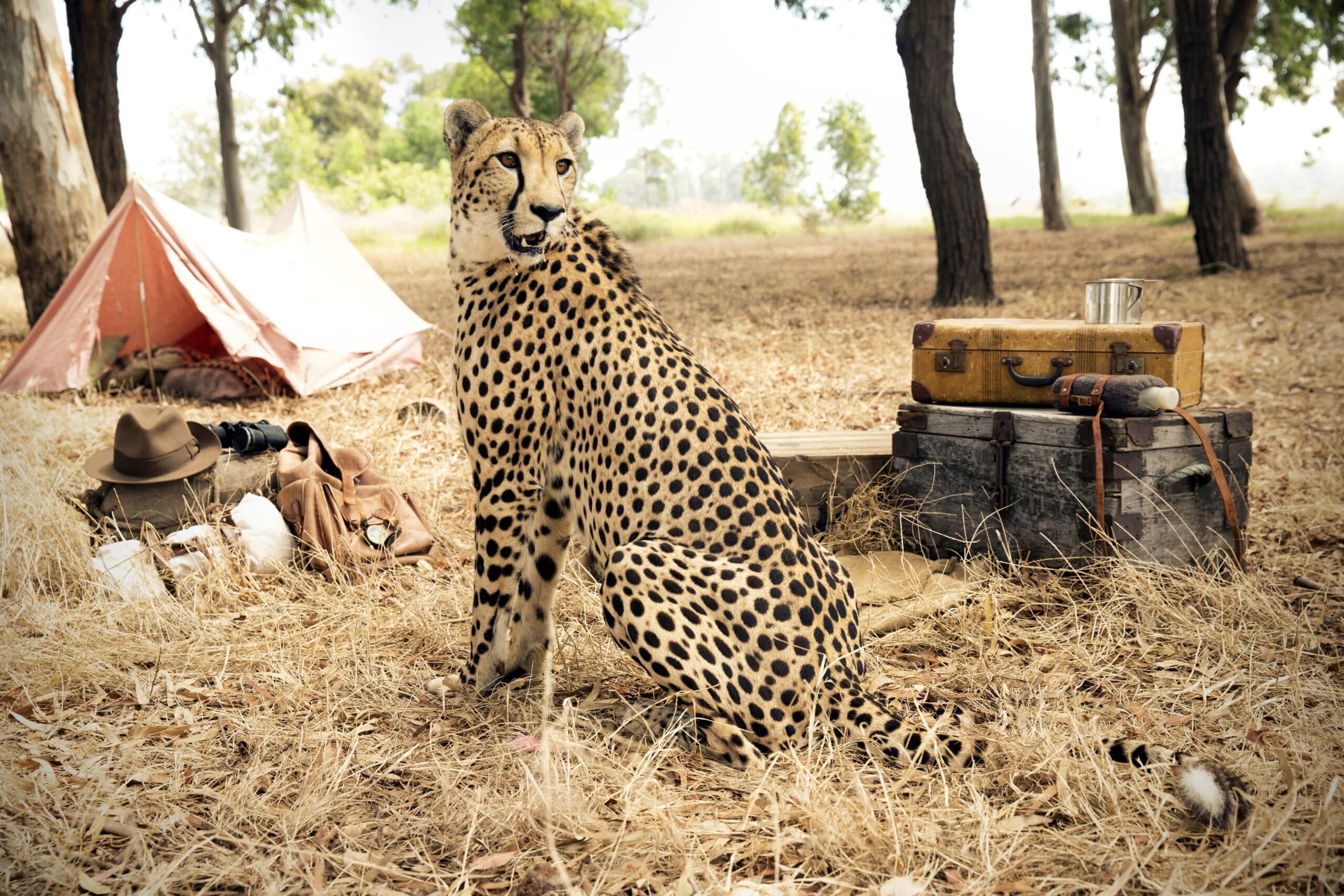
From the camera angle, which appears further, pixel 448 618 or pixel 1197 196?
pixel 1197 196

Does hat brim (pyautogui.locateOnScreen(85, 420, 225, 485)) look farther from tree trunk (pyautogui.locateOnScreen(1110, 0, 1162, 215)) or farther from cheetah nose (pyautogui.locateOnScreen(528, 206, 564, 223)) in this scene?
tree trunk (pyautogui.locateOnScreen(1110, 0, 1162, 215))

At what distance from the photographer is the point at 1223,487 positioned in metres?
3.43

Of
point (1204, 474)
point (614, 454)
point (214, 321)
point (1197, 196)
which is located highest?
point (1197, 196)

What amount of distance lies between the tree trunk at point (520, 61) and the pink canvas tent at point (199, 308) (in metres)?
19.4

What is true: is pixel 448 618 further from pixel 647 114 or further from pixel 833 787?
pixel 647 114

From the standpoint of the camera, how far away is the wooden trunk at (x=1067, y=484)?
359 cm

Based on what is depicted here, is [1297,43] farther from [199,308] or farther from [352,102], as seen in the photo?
[352,102]

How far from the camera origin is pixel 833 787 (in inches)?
94.5

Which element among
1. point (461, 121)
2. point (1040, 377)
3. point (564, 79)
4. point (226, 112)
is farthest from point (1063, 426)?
point (564, 79)

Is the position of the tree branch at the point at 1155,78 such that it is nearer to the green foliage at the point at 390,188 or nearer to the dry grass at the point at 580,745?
the dry grass at the point at 580,745

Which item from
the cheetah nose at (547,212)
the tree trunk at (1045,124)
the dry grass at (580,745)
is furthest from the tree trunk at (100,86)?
the tree trunk at (1045,124)

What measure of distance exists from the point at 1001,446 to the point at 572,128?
7.09 feet

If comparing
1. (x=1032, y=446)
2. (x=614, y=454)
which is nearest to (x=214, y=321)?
(x=614, y=454)

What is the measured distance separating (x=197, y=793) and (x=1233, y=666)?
320 cm
